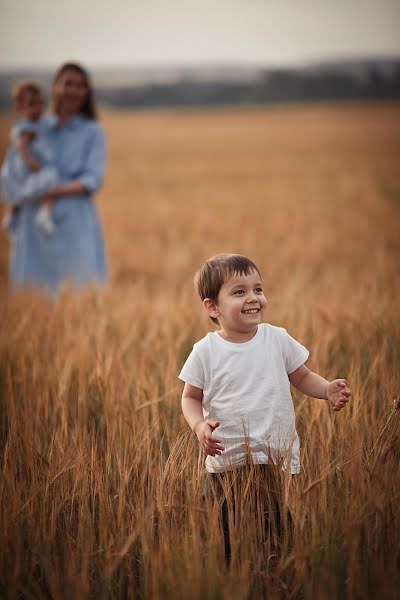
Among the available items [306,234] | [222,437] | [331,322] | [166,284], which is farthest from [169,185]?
[222,437]

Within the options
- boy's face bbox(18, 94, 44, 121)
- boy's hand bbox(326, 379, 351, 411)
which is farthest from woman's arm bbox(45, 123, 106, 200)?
boy's hand bbox(326, 379, 351, 411)

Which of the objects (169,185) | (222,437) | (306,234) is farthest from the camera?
(169,185)

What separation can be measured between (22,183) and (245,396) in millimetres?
3250

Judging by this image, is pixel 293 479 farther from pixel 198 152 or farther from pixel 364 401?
pixel 198 152

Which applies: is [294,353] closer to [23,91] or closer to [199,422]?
[199,422]

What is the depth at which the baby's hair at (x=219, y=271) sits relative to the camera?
1.55 metres

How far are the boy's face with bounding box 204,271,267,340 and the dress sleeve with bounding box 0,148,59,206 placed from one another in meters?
2.92

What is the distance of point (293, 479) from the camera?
59.8 inches

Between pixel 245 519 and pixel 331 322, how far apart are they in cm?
139

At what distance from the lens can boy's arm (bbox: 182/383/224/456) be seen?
→ 143 centimetres

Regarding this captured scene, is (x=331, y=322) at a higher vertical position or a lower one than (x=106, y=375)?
higher

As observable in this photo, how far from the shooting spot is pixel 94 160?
4359mm

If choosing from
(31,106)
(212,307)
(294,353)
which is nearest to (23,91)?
(31,106)

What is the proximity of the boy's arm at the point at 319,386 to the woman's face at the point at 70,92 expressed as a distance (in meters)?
3.03
